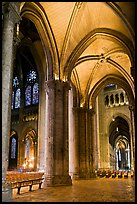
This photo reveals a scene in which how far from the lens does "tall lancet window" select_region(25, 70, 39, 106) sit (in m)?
31.0

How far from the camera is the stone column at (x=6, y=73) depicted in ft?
22.7

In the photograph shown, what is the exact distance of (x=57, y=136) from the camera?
1372cm

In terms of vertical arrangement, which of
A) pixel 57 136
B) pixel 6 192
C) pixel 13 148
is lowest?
pixel 13 148

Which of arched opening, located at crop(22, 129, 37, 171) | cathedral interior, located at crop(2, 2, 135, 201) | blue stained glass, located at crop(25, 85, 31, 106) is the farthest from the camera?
blue stained glass, located at crop(25, 85, 31, 106)

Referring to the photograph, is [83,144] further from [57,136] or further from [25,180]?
[25,180]

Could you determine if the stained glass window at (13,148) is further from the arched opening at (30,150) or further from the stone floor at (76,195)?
the stone floor at (76,195)

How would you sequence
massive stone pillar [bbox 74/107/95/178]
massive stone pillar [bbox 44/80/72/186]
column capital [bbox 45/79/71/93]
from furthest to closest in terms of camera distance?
massive stone pillar [bbox 74/107/95/178], column capital [bbox 45/79/71/93], massive stone pillar [bbox 44/80/72/186]

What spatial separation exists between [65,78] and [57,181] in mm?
6005

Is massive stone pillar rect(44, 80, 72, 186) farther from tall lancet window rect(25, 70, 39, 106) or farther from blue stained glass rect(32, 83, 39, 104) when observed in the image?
tall lancet window rect(25, 70, 39, 106)

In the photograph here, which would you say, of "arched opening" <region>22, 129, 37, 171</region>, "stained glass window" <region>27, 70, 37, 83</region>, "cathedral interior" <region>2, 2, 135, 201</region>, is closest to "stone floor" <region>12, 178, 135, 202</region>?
"cathedral interior" <region>2, 2, 135, 201</region>

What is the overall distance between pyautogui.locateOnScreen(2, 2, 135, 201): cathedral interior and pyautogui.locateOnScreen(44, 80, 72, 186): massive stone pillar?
2.0 inches

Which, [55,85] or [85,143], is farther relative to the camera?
[85,143]

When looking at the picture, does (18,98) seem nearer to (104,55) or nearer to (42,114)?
(42,114)

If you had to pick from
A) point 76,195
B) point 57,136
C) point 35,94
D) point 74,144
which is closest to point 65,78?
point 57,136
